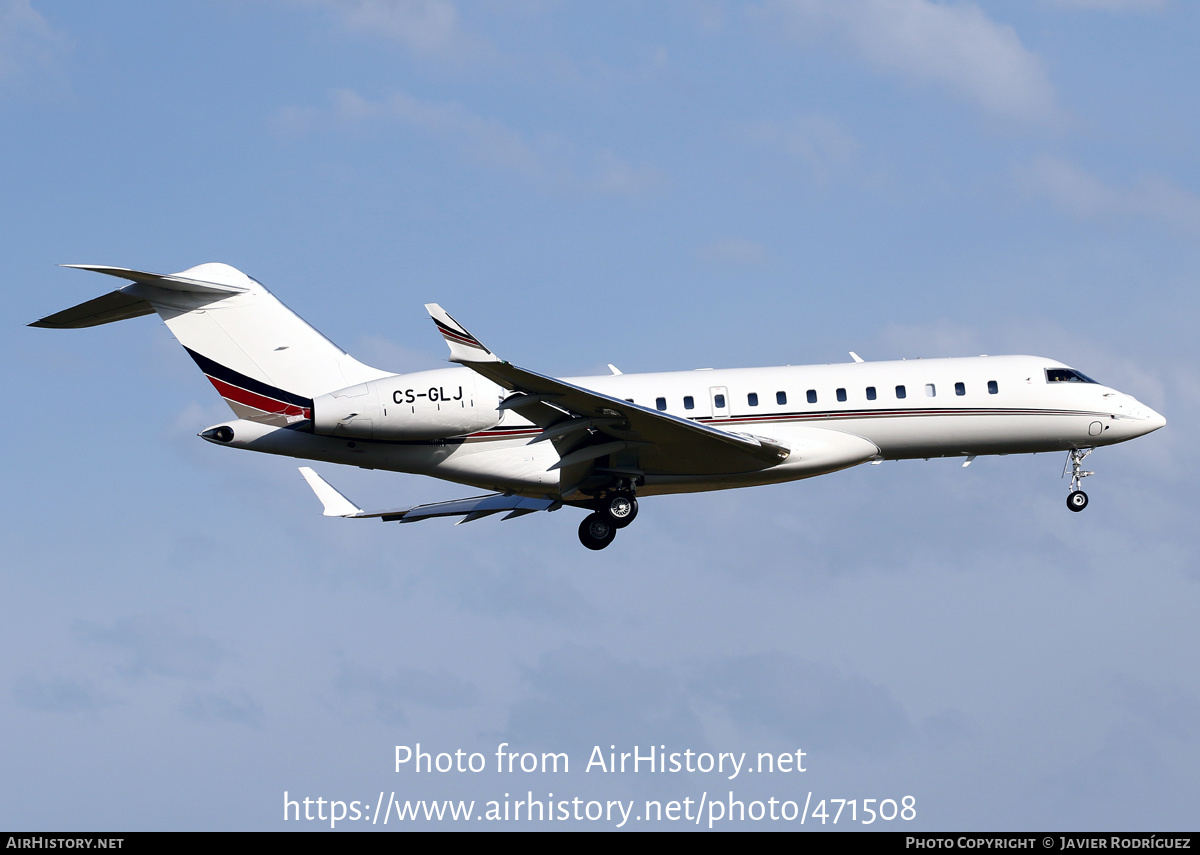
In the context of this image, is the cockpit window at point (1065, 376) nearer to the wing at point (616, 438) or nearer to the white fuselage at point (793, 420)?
the white fuselage at point (793, 420)

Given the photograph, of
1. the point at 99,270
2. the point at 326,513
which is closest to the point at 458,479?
the point at 326,513

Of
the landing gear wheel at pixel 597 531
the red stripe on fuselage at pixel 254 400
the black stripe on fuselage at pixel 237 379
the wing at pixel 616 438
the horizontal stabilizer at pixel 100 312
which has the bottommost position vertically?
the landing gear wheel at pixel 597 531

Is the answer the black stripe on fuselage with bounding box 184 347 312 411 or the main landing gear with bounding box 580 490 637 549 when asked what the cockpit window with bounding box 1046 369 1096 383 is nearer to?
the main landing gear with bounding box 580 490 637 549

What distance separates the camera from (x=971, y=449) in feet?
81.1

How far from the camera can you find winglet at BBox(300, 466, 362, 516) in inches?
1046

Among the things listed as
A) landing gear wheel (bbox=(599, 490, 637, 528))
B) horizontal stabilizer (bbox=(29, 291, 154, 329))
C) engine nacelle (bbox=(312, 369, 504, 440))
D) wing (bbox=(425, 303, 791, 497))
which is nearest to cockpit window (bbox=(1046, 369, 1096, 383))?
wing (bbox=(425, 303, 791, 497))

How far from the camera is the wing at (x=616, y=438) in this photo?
21.1 meters

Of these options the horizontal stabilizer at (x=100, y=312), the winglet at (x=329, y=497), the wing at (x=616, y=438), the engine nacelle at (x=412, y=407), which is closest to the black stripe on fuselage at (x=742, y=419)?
the engine nacelle at (x=412, y=407)

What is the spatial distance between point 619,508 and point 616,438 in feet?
5.58

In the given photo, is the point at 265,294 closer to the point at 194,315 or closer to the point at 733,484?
the point at 194,315

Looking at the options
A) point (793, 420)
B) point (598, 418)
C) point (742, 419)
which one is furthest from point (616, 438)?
point (793, 420)

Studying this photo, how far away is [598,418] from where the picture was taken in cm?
2212

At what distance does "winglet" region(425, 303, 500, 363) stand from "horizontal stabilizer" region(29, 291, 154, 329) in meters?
7.04

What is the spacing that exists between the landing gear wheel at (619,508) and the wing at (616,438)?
0.42 m
